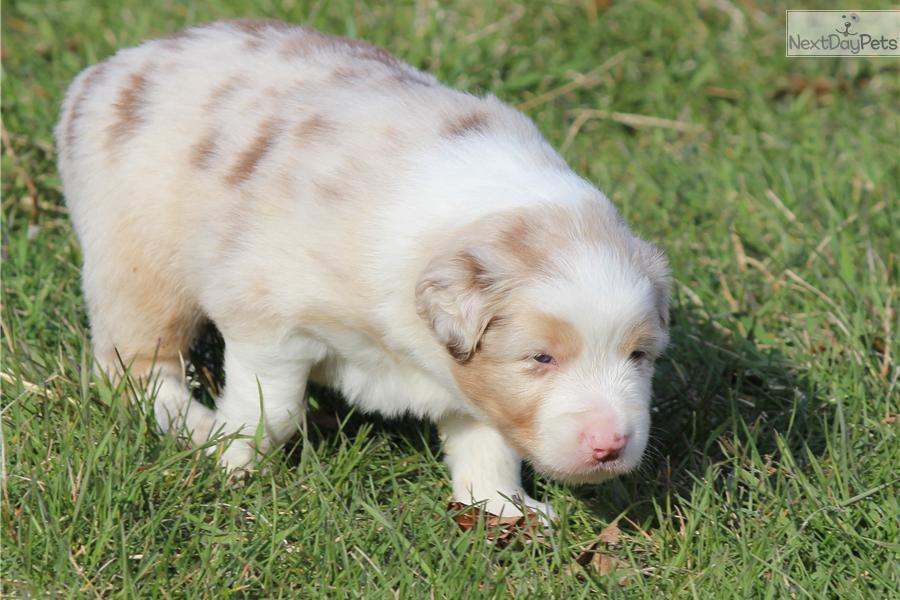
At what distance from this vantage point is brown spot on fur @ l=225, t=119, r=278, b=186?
4070mm

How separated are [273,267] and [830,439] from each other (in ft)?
6.41

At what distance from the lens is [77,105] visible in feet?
15.1

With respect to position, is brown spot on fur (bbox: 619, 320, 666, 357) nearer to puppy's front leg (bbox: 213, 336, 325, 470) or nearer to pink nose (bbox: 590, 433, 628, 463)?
pink nose (bbox: 590, 433, 628, 463)

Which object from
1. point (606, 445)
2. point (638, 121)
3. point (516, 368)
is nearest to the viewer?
point (606, 445)

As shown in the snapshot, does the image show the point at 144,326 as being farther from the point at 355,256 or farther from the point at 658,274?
the point at 658,274

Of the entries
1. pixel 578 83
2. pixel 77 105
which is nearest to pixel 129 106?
pixel 77 105

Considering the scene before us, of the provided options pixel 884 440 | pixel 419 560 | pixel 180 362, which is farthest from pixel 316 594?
pixel 884 440

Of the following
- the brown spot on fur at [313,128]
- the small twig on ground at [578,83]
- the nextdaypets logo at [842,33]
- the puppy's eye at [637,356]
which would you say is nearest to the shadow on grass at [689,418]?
the puppy's eye at [637,356]

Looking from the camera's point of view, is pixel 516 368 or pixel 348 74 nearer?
pixel 516 368

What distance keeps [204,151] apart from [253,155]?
8.2 inches

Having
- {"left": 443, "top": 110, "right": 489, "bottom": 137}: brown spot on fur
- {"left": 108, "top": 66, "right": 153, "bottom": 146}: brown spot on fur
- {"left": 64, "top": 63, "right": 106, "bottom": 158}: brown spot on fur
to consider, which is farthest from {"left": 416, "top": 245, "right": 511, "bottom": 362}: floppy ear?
{"left": 64, "top": 63, "right": 106, "bottom": 158}: brown spot on fur

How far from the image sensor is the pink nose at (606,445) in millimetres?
3484

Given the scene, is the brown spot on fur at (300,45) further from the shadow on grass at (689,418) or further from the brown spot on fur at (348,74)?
the shadow on grass at (689,418)

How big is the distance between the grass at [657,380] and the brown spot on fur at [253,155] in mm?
793
